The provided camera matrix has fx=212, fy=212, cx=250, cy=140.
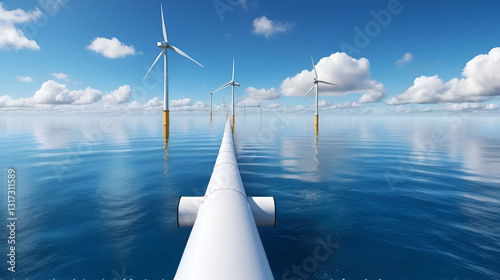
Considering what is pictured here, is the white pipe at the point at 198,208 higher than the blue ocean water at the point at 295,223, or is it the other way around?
the white pipe at the point at 198,208

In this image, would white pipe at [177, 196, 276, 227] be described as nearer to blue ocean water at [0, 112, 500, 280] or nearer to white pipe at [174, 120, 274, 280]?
blue ocean water at [0, 112, 500, 280]

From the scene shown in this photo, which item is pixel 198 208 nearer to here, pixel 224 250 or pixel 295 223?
pixel 224 250

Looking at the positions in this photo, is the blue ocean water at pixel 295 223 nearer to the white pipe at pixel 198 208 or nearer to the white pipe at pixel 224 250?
the white pipe at pixel 198 208

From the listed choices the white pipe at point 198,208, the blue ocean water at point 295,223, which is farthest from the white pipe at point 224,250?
the blue ocean water at point 295,223

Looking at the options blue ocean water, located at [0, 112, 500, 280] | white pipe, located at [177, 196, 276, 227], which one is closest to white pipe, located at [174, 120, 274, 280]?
white pipe, located at [177, 196, 276, 227]

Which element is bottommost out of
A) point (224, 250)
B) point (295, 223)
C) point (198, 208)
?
point (295, 223)

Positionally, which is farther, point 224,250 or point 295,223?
point 295,223

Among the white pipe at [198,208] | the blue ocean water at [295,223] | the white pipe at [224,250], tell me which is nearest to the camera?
the white pipe at [224,250]

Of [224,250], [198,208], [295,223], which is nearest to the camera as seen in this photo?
[224,250]

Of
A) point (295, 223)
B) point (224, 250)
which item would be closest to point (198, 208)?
point (224, 250)

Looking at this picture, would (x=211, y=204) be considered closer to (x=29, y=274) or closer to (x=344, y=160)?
(x=29, y=274)

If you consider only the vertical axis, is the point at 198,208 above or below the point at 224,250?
below

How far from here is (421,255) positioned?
753cm

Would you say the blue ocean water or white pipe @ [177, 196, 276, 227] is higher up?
white pipe @ [177, 196, 276, 227]
